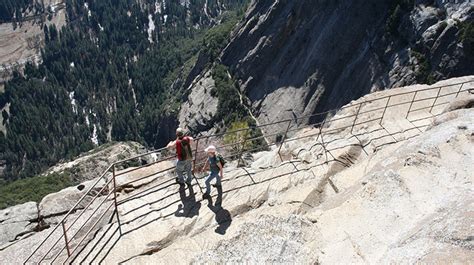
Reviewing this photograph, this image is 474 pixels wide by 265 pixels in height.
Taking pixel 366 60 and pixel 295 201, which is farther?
pixel 366 60

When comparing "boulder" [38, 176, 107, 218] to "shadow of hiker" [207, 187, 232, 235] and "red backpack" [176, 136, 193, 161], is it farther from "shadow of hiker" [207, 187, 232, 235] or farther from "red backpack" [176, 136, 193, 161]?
"shadow of hiker" [207, 187, 232, 235]

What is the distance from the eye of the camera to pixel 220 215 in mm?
15453

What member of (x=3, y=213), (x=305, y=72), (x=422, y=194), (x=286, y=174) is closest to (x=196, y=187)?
(x=286, y=174)

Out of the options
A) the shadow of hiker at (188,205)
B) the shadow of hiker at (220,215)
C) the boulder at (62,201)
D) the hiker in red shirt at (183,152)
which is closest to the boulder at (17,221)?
the boulder at (62,201)

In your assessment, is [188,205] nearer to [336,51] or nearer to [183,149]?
[183,149]

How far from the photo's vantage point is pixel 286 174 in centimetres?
1789

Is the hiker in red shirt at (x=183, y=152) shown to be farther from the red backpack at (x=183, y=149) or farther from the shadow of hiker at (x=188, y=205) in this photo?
the shadow of hiker at (x=188, y=205)

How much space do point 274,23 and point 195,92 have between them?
37734mm

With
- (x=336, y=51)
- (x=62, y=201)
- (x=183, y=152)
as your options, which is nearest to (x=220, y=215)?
(x=183, y=152)

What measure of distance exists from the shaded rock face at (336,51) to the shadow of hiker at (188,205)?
5660 cm

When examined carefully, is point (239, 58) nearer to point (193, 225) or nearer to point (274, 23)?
point (274, 23)

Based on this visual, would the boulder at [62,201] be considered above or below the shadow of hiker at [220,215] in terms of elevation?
above

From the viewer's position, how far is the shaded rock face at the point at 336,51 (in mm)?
65812

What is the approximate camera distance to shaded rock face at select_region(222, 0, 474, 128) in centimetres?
6581
